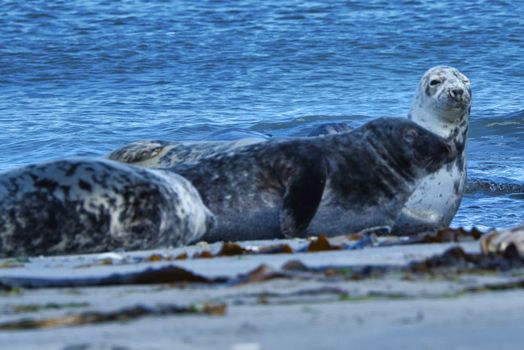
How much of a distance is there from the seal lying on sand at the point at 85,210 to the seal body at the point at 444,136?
177 centimetres

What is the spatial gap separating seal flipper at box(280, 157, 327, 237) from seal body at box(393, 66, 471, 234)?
67 centimetres

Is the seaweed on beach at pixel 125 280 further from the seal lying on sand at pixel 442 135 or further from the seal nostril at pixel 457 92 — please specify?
the seal nostril at pixel 457 92

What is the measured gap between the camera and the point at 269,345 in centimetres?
281

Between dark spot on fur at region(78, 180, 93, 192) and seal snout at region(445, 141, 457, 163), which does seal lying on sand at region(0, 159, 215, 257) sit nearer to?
dark spot on fur at region(78, 180, 93, 192)

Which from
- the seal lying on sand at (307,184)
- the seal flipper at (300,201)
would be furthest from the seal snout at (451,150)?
the seal flipper at (300,201)

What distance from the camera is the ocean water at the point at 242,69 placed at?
1446cm

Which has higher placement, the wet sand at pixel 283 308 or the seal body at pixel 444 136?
the wet sand at pixel 283 308

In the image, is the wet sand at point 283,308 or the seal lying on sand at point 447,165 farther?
the seal lying on sand at point 447,165

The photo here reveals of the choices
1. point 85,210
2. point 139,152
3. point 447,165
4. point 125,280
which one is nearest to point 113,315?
point 125,280

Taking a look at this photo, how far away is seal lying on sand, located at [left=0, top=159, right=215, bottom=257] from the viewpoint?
20.3 ft

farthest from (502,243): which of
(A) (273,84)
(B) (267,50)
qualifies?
(B) (267,50)

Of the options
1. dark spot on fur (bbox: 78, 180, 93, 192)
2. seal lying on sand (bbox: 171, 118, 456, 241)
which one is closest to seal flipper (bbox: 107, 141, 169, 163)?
seal lying on sand (bbox: 171, 118, 456, 241)

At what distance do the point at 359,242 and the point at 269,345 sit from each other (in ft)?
8.70

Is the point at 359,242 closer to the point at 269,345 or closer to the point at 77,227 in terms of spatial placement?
the point at 77,227
